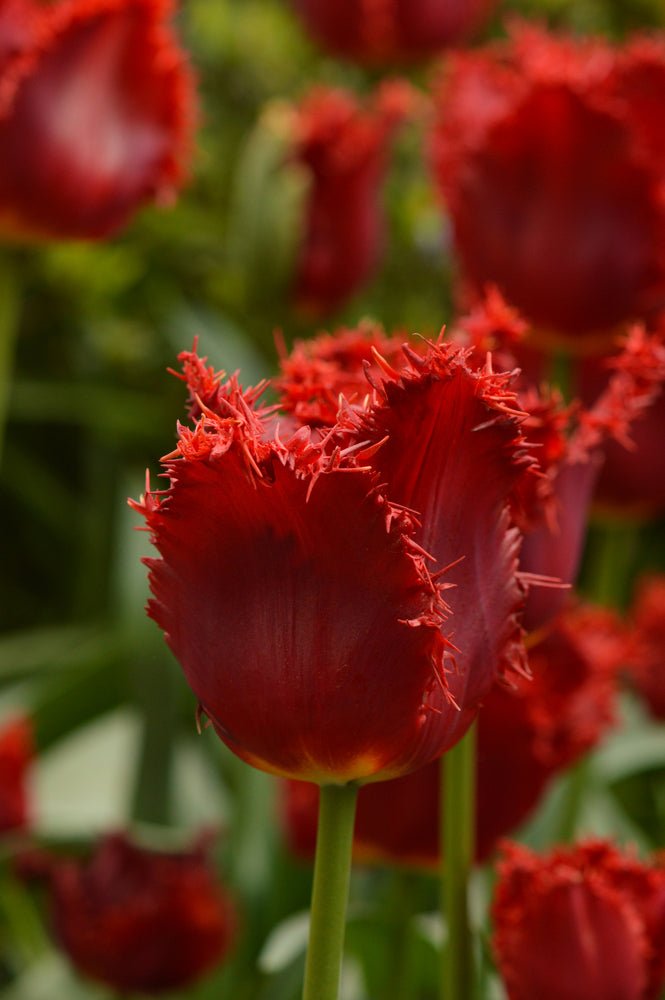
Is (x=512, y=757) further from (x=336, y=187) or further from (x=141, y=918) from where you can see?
(x=336, y=187)

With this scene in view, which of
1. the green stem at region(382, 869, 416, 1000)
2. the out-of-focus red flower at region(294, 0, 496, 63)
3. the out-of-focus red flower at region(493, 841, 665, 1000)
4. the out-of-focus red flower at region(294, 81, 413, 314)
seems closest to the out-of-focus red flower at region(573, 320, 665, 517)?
the green stem at region(382, 869, 416, 1000)

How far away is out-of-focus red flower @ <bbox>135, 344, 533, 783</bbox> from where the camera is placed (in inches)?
14.6

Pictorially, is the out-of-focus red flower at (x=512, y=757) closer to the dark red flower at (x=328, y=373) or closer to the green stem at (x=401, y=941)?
the green stem at (x=401, y=941)

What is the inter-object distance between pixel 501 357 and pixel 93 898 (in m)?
0.49

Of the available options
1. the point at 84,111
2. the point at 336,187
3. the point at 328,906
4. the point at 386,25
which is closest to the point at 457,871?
the point at 328,906

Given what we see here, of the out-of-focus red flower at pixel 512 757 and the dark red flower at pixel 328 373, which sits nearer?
the dark red flower at pixel 328 373

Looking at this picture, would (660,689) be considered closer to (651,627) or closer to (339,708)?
(651,627)

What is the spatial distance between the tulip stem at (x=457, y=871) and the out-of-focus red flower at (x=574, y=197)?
0.85ft

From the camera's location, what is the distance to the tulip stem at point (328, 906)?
0.39 m

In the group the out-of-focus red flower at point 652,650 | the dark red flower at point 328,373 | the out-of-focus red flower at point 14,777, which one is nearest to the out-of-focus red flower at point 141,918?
the out-of-focus red flower at point 14,777

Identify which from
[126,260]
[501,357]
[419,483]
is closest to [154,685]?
[501,357]

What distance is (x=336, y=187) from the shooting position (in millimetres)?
1246

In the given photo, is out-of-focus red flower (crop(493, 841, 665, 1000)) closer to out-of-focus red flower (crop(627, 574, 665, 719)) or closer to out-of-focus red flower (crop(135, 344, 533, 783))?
out-of-focus red flower (crop(135, 344, 533, 783))

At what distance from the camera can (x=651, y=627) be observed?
3.42 feet
